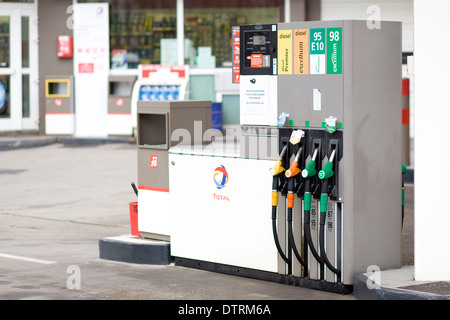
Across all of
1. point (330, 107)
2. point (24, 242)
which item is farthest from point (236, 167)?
point (24, 242)

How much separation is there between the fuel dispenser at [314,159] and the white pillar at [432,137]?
0.47 m

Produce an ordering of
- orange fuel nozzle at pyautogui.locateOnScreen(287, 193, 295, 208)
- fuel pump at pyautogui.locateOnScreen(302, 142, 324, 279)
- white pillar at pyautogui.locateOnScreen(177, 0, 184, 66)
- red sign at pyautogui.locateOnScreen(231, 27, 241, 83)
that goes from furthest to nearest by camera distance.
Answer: white pillar at pyautogui.locateOnScreen(177, 0, 184, 66)
red sign at pyautogui.locateOnScreen(231, 27, 241, 83)
orange fuel nozzle at pyautogui.locateOnScreen(287, 193, 295, 208)
fuel pump at pyautogui.locateOnScreen(302, 142, 324, 279)

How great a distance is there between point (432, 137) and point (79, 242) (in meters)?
4.46

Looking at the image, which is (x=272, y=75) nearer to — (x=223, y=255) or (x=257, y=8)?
(x=223, y=255)

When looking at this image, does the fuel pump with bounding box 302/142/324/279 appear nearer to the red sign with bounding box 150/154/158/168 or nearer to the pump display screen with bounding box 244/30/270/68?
the pump display screen with bounding box 244/30/270/68

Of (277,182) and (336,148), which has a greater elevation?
(336,148)

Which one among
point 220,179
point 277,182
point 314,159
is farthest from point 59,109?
point 314,159

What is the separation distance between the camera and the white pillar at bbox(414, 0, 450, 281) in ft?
22.7

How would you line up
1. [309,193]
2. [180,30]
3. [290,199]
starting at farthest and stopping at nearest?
1. [180,30]
2. [290,199]
3. [309,193]

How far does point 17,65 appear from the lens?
21.3 metres

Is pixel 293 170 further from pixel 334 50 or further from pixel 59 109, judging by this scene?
pixel 59 109

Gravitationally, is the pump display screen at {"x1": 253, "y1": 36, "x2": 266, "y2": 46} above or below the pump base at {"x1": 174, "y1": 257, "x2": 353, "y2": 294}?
above

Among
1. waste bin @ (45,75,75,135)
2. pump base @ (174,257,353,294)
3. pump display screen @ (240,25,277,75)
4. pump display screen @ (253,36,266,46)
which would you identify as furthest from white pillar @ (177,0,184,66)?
pump display screen @ (253,36,266,46)

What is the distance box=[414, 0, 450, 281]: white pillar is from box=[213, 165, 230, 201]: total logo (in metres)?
1.77
